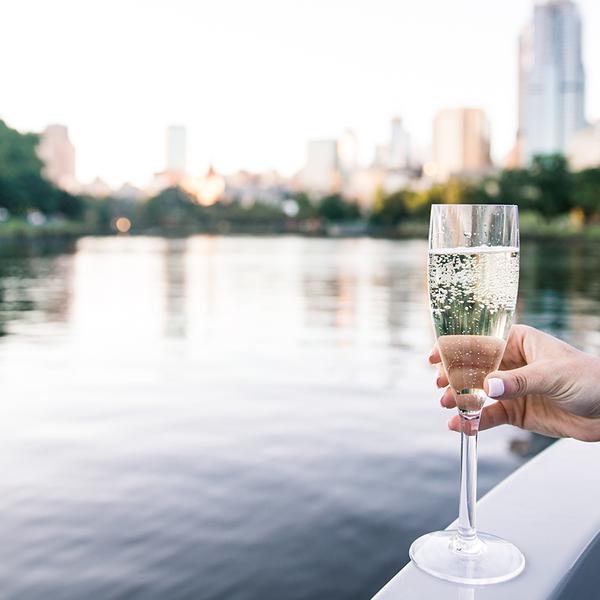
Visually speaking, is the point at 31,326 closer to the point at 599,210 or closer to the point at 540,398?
the point at 540,398

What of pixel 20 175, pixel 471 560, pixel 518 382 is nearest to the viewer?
pixel 471 560

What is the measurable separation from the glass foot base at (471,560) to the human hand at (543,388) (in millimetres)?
246

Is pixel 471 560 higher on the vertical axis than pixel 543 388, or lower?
lower

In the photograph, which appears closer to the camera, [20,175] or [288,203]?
[20,175]

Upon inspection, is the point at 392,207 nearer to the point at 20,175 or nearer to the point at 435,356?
the point at 20,175

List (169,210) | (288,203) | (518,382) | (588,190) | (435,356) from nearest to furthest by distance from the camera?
1. (518,382)
2. (435,356)
3. (588,190)
4. (169,210)
5. (288,203)

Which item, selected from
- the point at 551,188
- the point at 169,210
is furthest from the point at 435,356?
the point at 169,210

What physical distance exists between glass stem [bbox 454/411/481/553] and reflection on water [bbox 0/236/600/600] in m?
2.05

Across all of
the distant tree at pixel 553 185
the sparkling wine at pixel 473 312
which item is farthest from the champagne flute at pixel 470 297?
the distant tree at pixel 553 185

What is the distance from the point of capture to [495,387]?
155cm

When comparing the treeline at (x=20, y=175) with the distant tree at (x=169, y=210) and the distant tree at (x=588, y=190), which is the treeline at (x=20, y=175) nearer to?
Answer: the distant tree at (x=588, y=190)

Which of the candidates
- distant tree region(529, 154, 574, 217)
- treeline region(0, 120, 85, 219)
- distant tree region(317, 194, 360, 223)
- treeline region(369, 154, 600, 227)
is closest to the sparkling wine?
treeline region(0, 120, 85, 219)

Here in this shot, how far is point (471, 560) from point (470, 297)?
0.48 metres

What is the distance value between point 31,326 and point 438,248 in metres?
12.8
